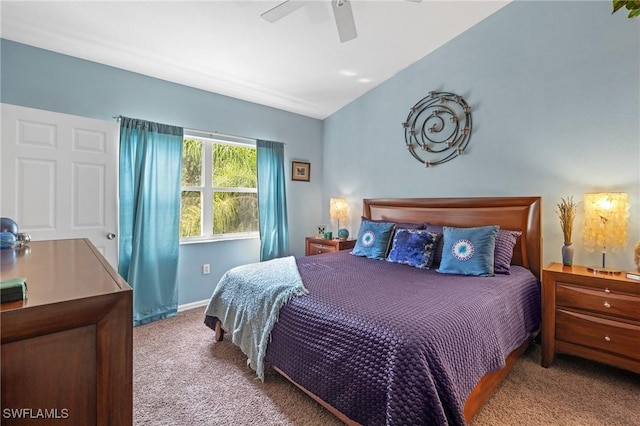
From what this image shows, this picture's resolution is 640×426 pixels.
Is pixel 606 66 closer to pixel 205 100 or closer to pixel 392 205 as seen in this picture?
pixel 392 205

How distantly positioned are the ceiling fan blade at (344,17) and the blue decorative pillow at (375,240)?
1.80m

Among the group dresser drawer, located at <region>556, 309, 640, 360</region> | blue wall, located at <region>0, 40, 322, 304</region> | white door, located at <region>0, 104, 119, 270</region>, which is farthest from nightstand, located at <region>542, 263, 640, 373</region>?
white door, located at <region>0, 104, 119, 270</region>

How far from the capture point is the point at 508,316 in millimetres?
1948

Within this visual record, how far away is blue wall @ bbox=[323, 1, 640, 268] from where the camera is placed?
2324 mm

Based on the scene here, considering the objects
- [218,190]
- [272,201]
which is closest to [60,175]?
[218,190]

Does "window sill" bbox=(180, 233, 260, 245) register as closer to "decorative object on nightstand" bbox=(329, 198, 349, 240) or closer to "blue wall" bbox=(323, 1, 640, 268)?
"decorative object on nightstand" bbox=(329, 198, 349, 240)

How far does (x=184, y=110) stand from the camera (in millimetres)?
3340

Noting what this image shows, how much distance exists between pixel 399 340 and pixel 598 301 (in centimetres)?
171

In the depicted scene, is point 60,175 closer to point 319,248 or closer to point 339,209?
point 319,248

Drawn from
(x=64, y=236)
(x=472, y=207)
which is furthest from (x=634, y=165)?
(x=64, y=236)

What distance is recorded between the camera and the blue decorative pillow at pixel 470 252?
7.72 ft

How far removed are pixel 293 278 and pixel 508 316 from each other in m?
1.44

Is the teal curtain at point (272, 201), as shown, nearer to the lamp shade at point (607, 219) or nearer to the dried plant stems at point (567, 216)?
the dried plant stems at point (567, 216)

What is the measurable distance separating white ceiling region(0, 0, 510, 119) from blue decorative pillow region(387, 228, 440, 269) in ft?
6.04
